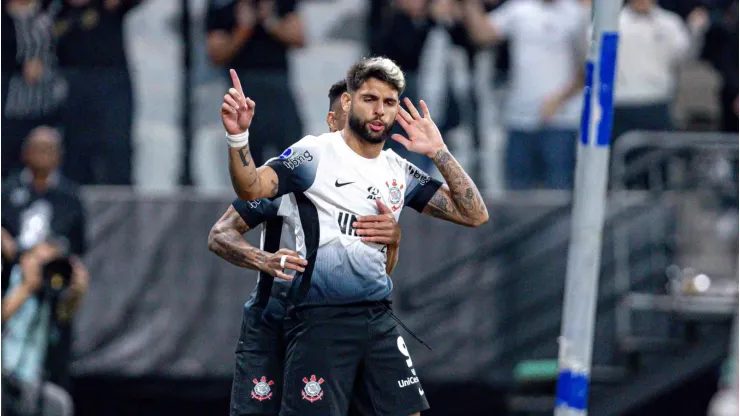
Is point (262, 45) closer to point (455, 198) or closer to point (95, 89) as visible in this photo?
point (95, 89)

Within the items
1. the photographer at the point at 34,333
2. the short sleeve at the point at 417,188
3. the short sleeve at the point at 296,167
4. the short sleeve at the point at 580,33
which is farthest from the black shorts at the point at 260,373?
the short sleeve at the point at 580,33

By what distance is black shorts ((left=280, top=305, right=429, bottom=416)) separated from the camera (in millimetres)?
6902

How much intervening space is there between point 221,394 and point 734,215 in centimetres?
542

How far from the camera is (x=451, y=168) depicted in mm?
7031

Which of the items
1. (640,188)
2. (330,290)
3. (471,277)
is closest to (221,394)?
(471,277)

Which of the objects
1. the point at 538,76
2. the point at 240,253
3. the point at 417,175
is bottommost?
the point at 240,253

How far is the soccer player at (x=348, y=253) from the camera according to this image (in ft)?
22.4

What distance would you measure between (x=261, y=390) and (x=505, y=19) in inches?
278

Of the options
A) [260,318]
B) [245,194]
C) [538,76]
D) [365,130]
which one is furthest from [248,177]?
[538,76]

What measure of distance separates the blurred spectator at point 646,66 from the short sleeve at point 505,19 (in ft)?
3.54

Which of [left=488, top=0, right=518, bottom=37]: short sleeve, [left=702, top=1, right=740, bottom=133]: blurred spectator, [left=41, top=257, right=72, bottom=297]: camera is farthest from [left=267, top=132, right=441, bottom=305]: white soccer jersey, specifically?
[left=702, top=1, right=740, bottom=133]: blurred spectator

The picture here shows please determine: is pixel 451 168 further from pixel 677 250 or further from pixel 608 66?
pixel 677 250

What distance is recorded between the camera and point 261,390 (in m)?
Result: 7.12

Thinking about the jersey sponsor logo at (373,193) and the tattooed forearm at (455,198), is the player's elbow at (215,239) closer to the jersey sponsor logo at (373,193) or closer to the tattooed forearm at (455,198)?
the jersey sponsor logo at (373,193)
